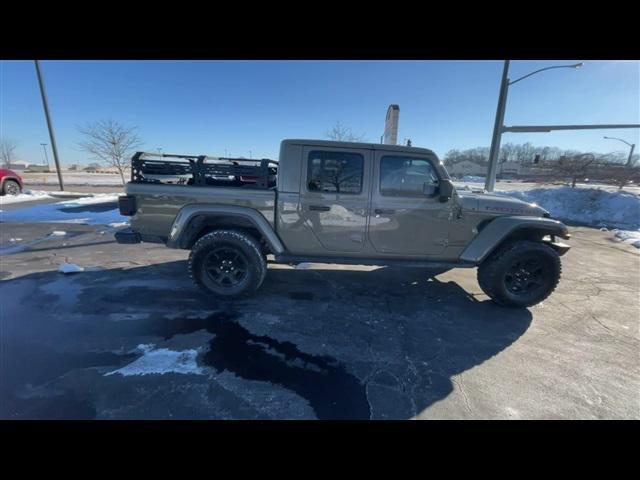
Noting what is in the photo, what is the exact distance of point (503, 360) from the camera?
273cm

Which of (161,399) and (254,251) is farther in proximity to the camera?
(254,251)

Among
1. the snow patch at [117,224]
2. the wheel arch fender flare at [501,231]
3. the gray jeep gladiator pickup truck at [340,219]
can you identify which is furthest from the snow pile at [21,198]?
the wheel arch fender flare at [501,231]

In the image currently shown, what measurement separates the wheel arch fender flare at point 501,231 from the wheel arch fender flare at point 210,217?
270 centimetres

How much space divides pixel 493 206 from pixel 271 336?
3383mm

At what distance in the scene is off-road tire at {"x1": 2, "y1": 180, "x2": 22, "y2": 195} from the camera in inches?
497

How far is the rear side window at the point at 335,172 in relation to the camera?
142 inches

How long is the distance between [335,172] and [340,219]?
64cm

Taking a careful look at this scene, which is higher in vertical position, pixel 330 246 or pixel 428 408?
pixel 330 246

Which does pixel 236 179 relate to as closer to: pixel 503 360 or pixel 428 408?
pixel 428 408

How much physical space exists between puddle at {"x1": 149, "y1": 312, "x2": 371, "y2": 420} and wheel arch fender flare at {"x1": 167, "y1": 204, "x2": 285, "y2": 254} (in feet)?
3.68

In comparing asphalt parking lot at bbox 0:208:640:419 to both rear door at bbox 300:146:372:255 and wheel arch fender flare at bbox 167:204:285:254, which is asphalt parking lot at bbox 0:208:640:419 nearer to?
wheel arch fender flare at bbox 167:204:285:254

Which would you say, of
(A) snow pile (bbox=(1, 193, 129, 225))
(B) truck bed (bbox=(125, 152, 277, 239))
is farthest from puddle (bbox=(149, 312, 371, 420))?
(A) snow pile (bbox=(1, 193, 129, 225))

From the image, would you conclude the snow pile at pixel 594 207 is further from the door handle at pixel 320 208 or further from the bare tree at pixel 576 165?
the door handle at pixel 320 208
